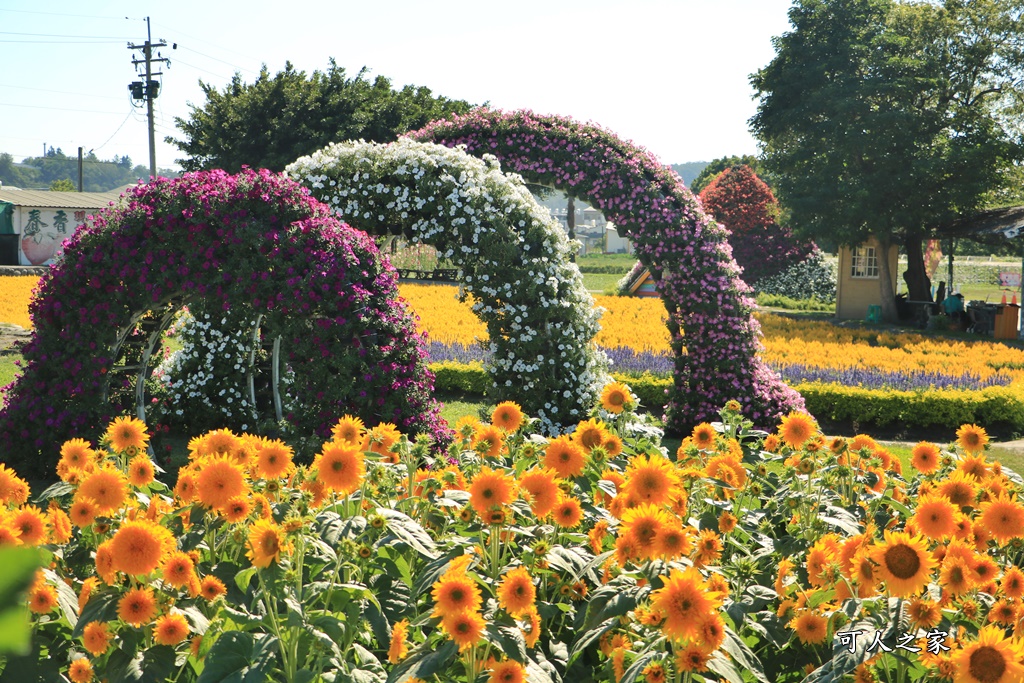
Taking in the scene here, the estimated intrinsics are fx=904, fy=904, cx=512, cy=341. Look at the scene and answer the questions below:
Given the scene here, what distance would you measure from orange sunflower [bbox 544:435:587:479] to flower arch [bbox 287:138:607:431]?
481 cm

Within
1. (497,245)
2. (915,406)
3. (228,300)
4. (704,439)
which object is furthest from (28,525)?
(915,406)

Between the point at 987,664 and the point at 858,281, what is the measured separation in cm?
2359

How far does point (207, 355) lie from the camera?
8688 millimetres

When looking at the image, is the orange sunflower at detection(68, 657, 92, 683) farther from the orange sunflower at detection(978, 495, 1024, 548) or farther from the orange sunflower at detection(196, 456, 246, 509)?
the orange sunflower at detection(978, 495, 1024, 548)

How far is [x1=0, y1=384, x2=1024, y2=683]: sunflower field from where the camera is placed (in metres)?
2.04

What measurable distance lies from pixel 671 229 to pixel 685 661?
726cm

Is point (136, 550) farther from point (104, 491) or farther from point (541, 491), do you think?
point (541, 491)

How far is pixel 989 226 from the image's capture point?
20562 mm

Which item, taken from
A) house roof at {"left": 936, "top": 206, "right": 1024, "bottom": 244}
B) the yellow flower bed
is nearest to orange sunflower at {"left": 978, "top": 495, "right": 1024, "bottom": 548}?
the yellow flower bed

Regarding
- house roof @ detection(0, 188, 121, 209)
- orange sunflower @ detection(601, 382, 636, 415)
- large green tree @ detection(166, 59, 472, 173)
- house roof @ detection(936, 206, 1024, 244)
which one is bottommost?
orange sunflower @ detection(601, 382, 636, 415)

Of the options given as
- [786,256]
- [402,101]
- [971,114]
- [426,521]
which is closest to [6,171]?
[402,101]

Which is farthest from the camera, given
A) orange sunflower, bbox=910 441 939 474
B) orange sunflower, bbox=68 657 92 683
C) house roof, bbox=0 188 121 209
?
house roof, bbox=0 188 121 209

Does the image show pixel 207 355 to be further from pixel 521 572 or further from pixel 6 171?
pixel 6 171

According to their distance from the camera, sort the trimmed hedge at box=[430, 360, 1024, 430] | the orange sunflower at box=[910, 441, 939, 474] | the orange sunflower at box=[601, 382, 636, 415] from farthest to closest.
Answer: the trimmed hedge at box=[430, 360, 1024, 430], the orange sunflower at box=[601, 382, 636, 415], the orange sunflower at box=[910, 441, 939, 474]
